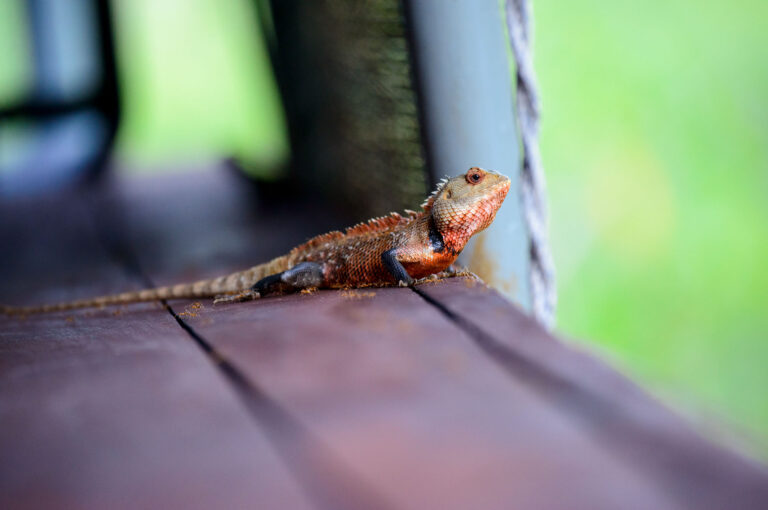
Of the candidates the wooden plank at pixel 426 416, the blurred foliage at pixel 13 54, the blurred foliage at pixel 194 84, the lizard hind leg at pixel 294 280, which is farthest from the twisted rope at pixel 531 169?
the blurred foliage at pixel 13 54

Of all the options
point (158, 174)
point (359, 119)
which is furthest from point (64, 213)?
point (359, 119)

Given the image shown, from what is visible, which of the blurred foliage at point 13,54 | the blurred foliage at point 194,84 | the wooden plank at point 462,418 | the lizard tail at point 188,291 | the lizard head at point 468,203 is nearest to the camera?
the wooden plank at point 462,418

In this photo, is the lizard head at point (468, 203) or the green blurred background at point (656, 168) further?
the green blurred background at point (656, 168)

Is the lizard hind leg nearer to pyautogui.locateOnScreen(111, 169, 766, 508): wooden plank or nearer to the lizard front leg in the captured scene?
the lizard front leg

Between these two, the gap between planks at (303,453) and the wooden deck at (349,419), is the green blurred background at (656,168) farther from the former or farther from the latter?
the gap between planks at (303,453)

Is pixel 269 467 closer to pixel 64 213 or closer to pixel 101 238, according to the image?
pixel 101 238

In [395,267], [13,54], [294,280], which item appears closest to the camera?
[395,267]

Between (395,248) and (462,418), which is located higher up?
(462,418)

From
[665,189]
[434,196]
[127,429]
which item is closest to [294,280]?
[434,196]

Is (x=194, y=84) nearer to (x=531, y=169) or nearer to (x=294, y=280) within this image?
(x=294, y=280)
